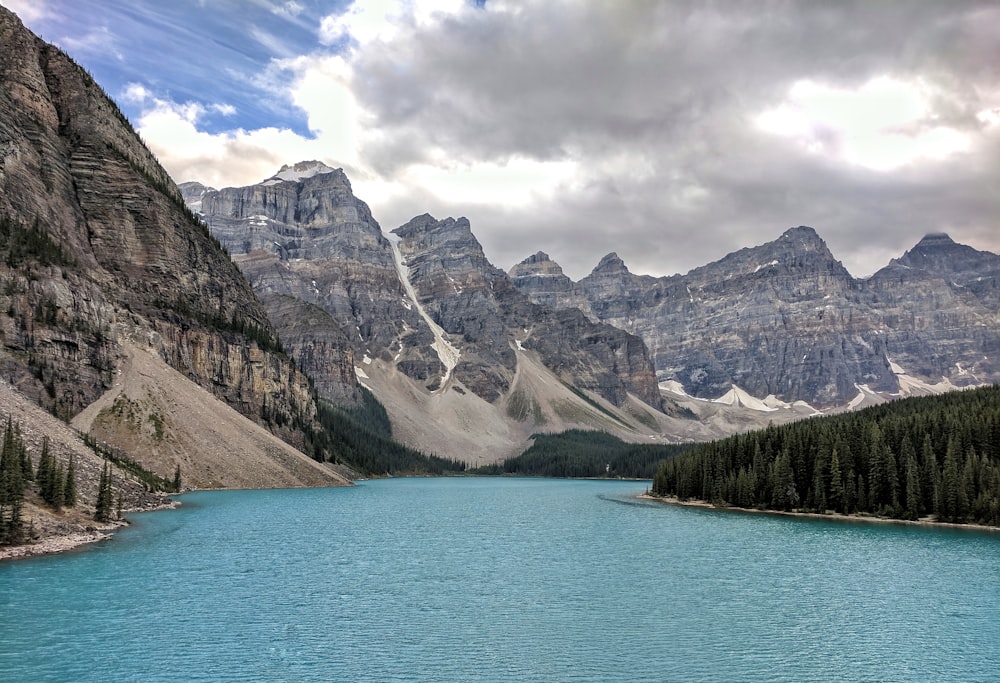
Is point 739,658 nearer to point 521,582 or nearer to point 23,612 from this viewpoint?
point 521,582

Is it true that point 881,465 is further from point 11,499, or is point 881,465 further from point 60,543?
point 11,499

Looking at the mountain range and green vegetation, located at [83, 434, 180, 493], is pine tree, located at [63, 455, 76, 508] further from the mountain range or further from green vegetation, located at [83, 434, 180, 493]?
green vegetation, located at [83, 434, 180, 493]

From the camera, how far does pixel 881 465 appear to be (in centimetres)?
10488

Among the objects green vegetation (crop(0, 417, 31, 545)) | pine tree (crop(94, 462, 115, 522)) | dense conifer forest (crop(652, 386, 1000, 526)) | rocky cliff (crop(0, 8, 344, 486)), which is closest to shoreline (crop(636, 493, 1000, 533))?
dense conifer forest (crop(652, 386, 1000, 526))

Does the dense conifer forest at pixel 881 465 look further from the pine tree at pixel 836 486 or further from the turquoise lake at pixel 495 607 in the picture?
the turquoise lake at pixel 495 607

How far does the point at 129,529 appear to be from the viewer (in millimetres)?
73688

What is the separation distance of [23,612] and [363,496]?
100509 millimetres

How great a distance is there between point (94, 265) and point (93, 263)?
1.64 feet

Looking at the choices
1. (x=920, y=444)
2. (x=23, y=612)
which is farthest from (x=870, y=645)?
(x=920, y=444)

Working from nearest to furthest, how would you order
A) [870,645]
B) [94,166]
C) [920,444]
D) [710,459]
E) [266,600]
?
[870,645]
[266,600]
[920,444]
[710,459]
[94,166]

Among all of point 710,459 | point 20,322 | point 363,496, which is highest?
point 20,322

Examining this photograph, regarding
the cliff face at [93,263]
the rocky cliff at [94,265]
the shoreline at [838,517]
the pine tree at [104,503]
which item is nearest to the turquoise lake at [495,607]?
the pine tree at [104,503]

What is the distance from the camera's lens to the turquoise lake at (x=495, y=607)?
112 feet

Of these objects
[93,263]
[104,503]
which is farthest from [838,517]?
[93,263]
